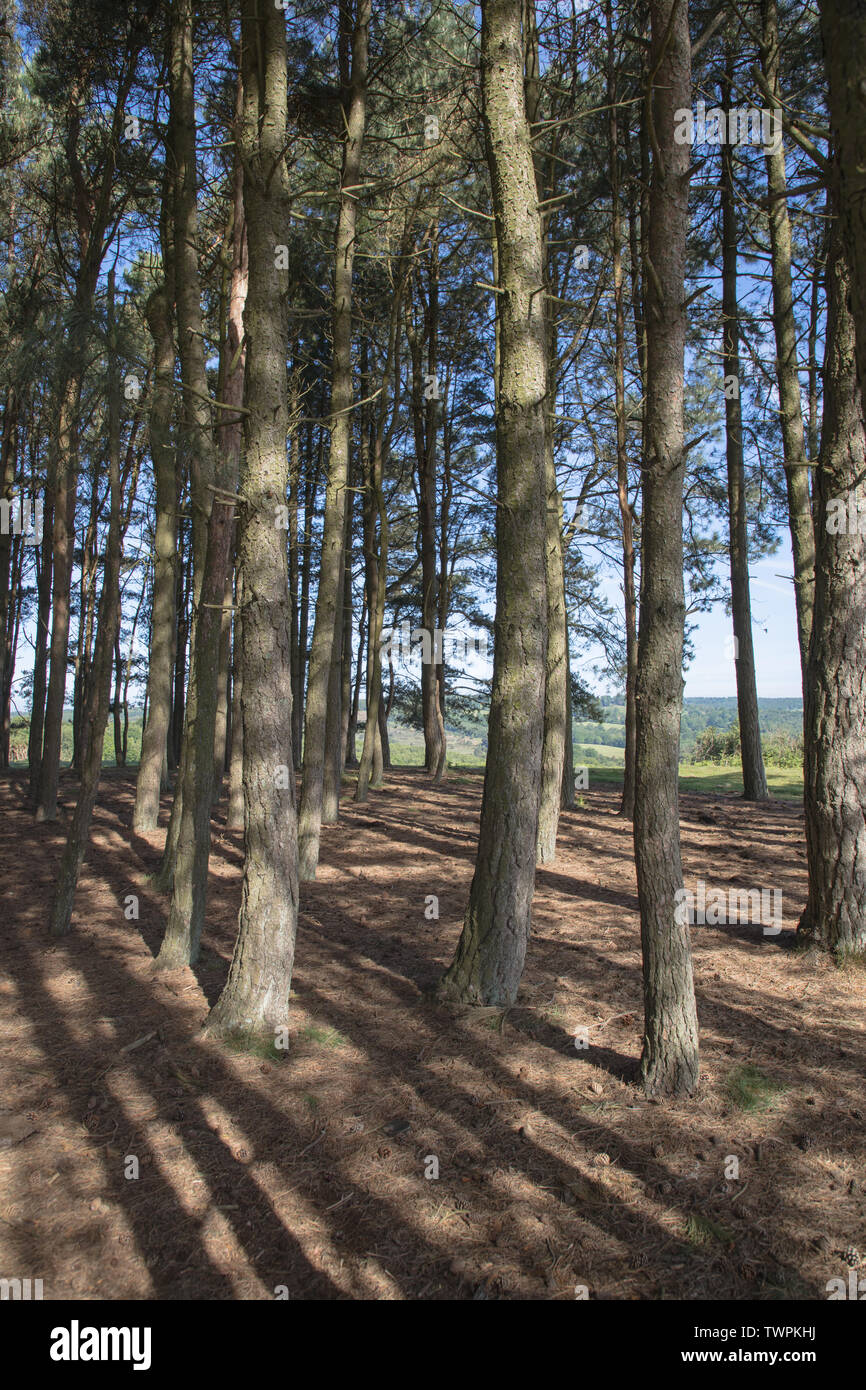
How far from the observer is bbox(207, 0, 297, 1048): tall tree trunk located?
4.66 meters

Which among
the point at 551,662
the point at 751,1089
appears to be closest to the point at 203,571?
the point at 551,662

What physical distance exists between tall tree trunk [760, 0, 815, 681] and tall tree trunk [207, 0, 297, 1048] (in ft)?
17.6

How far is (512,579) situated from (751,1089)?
10.0ft

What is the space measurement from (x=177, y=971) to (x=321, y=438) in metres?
13.8

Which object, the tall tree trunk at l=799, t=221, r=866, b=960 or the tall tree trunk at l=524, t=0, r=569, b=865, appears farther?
the tall tree trunk at l=524, t=0, r=569, b=865

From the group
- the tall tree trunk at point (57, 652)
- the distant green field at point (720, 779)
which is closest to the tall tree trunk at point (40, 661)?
the tall tree trunk at point (57, 652)

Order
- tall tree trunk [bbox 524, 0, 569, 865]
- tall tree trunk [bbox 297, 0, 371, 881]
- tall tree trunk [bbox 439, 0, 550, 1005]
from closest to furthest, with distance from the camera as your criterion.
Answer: tall tree trunk [bbox 439, 0, 550, 1005] < tall tree trunk [bbox 524, 0, 569, 865] < tall tree trunk [bbox 297, 0, 371, 881]

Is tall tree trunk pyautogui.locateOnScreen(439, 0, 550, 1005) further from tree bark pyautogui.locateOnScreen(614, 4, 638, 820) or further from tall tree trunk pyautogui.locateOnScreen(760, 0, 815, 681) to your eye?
tall tree trunk pyautogui.locateOnScreen(760, 0, 815, 681)

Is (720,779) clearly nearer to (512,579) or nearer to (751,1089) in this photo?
(512,579)

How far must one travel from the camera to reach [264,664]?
4.72 metres

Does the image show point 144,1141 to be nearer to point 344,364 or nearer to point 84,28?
point 344,364

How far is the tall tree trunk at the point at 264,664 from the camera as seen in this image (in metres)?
4.66

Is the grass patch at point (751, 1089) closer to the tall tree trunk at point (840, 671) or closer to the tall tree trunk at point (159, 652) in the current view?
the tall tree trunk at point (840, 671)

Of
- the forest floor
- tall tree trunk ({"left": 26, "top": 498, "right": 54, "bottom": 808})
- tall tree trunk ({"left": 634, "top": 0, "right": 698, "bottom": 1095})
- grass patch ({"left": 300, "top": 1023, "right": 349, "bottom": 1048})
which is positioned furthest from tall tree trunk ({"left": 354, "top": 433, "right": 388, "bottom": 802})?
tall tree trunk ({"left": 634, "top": 0, "right": 698, "bottom": 1095})
